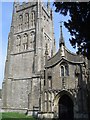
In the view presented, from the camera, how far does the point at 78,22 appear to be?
437 inches

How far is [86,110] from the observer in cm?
2250

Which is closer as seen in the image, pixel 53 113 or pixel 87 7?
pixel 87 7

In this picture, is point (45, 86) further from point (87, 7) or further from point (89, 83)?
point (87, 7)

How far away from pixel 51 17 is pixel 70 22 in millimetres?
36308

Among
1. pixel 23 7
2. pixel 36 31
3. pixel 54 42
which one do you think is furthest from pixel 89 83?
pixel 23 7

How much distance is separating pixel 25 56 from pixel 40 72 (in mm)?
7121

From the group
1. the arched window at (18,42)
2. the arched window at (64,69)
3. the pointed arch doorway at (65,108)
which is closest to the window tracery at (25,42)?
the arched window at (18,42)

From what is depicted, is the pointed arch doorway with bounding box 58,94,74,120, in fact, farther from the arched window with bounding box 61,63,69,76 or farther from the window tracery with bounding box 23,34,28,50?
the window tracery with bounding box 23,34,28,50

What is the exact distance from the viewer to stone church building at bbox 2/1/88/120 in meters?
24.2

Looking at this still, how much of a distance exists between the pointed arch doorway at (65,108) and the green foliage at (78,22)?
1414 centimetres

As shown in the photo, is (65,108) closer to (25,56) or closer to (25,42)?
(25,56)

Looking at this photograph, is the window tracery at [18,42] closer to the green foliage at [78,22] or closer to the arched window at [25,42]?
the arched window at [25,42]

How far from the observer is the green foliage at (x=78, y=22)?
35.7 feet

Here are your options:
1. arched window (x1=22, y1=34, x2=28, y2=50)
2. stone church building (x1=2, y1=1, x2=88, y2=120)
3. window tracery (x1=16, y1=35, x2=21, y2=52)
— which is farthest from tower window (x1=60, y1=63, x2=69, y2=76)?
window tracery (x1=16, y1=35, x2=21, y2=52)
